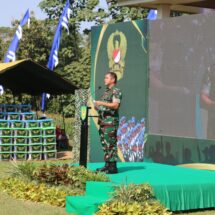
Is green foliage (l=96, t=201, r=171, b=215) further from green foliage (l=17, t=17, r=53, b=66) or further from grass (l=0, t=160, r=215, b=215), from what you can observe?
green foliage (l=17, t=17, r=53, b=66)

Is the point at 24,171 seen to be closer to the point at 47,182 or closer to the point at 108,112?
the point at 47,182

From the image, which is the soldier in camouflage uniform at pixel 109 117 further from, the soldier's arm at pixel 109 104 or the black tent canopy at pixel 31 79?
the black tent canopy at pixel 31 79

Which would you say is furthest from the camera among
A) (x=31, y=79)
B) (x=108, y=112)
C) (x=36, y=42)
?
(x=36, y=42)

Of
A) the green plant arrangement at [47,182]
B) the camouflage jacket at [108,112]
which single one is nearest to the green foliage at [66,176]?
the green plant arrangement at [47,182]

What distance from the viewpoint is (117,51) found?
13.7m

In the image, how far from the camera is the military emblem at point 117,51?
13.5 m

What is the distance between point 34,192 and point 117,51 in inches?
202

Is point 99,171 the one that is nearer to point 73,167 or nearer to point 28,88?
point 73,167

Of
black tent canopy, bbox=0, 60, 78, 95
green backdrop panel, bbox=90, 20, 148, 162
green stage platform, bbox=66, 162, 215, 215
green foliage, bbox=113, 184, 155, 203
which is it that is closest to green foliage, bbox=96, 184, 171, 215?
green foliage, bbox=113, 184, 155, 203

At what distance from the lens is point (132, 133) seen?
13242 mm

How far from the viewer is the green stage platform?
8180 millimetres

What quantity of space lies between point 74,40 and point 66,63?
1.42 m

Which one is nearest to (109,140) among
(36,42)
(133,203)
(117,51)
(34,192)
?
(34,192)

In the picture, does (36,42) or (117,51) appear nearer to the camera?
(117,51)
